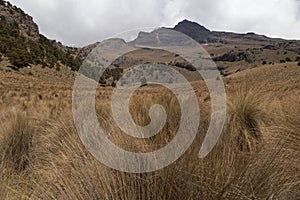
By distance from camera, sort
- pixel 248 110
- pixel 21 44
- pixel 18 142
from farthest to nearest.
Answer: pixel 21 44
pixel 248 110
pixel 18 142

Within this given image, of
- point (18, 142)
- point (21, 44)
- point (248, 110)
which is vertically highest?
point (21, 44)

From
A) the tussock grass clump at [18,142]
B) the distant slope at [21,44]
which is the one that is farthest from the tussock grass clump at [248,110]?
the distant slope at [21,44]

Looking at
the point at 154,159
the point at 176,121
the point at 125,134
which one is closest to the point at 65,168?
the point at 125,134

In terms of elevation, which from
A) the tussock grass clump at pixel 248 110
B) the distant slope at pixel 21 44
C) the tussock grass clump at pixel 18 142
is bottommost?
the tussock grass clump at pixel 18 142

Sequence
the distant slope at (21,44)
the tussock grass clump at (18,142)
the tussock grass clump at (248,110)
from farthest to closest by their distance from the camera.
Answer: the distant slope at (21,44)
the tussock grass clump at (248,110)
the tussock grass clump at (18,142)

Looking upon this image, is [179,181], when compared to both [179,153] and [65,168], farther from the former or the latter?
[65,168]

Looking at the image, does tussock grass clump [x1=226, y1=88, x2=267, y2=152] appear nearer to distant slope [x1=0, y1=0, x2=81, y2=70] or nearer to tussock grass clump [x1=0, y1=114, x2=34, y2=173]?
tussock grass clump [x1=0, y1=114, x2=34, y2=173]

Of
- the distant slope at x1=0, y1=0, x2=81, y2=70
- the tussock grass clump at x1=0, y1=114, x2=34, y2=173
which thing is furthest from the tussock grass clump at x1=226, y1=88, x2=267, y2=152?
the distant slope at x1=0, y1=0, x2=81, y2=70

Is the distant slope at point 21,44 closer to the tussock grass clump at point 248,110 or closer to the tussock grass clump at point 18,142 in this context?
the tussock grass clump at point 18,142

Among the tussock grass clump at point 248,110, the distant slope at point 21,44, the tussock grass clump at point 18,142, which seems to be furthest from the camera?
the distant slope at point 21,44

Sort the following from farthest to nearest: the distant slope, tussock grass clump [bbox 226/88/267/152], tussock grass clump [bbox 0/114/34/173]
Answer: the distant slope → tussock grass clump [bbox 226/88/267/152] → tussock grass clump [bbox 0/114/34/173]

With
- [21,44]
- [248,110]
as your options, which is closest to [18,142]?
[248,110]

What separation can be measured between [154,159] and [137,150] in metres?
0.18

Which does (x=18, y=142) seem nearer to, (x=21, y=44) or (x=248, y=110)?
(x=248, y=110)
